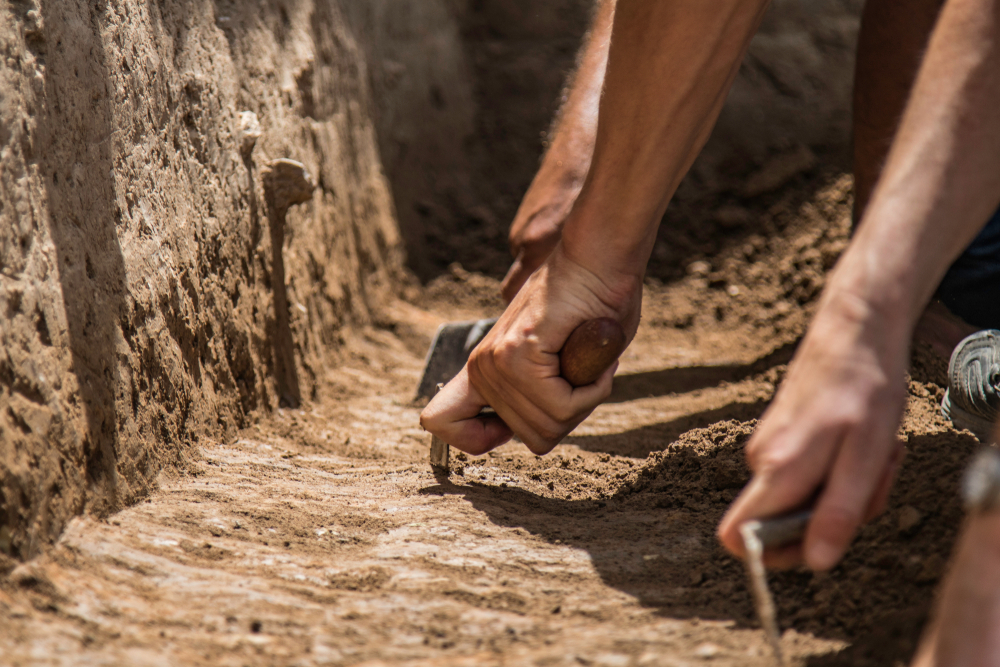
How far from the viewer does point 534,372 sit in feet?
4.25

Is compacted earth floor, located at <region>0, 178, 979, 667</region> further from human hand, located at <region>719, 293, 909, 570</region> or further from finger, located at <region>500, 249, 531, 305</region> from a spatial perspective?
finger, located at <region>500, 249, 531, 305</region>

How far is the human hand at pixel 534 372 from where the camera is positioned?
4.28ft

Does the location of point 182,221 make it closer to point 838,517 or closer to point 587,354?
point 587,354

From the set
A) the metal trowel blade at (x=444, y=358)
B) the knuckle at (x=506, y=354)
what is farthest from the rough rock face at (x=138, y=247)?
the knuckle at (x=506, y=354)

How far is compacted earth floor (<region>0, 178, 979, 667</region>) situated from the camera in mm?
826

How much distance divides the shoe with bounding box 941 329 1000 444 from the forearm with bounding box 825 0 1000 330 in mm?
605

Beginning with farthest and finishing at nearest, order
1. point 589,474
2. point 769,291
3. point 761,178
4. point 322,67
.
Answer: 1. point 761,178
2. point 769,291
3. point 322,67
4. point 589,474

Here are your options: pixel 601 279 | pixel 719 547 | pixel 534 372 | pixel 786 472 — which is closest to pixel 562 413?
pixel 534 372

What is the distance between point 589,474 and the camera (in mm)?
1500

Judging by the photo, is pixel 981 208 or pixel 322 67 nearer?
pixel 981 208

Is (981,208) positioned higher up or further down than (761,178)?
higher up

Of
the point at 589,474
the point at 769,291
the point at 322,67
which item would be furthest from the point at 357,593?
the point at 769,291

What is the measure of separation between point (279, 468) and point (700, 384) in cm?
121

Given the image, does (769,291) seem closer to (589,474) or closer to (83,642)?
(589,474)
